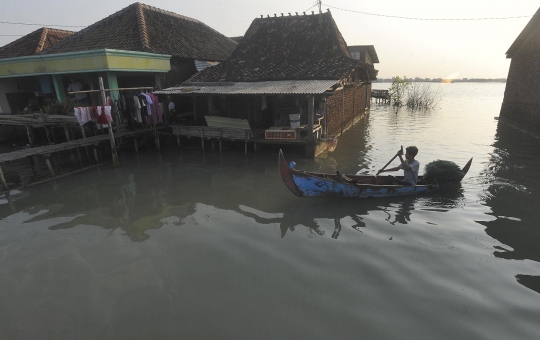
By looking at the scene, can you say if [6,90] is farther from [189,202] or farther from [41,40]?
[189,202]

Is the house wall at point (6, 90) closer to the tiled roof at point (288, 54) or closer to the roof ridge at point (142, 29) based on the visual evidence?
the roof ridge at point (142, 29)

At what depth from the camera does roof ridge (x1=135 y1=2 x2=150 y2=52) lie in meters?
16.7

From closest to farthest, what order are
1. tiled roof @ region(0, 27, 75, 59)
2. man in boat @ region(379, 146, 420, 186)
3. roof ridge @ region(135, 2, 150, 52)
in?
man in boat @ region(379, 146, 420, 186), roof ridge @ region(135, 2, 150, 52), tiled roof @ region(0, 27, 75, 59)

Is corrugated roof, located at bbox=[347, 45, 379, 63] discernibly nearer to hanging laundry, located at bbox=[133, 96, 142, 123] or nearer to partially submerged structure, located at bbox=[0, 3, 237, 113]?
partially submerged structure, located at bbox=[0, 3, 237, 113]

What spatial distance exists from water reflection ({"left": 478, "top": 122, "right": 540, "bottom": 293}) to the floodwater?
Answer: 5 centimetres

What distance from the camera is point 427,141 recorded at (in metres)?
16.6

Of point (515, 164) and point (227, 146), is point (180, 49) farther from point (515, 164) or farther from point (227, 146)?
point (515, 164)

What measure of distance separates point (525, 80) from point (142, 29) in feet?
78.0

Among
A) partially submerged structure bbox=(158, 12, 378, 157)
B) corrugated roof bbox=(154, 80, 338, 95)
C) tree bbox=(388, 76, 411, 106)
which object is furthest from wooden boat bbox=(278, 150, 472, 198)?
tree bbox=(388, 76, 411, 106)

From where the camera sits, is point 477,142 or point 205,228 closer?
point 205,228

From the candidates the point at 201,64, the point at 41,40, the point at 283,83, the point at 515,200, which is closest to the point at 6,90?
the point at 41,40

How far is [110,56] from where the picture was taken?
1442 cm

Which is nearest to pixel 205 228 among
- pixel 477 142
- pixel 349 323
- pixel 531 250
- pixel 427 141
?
pixel 349 323

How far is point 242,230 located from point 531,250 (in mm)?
6211
